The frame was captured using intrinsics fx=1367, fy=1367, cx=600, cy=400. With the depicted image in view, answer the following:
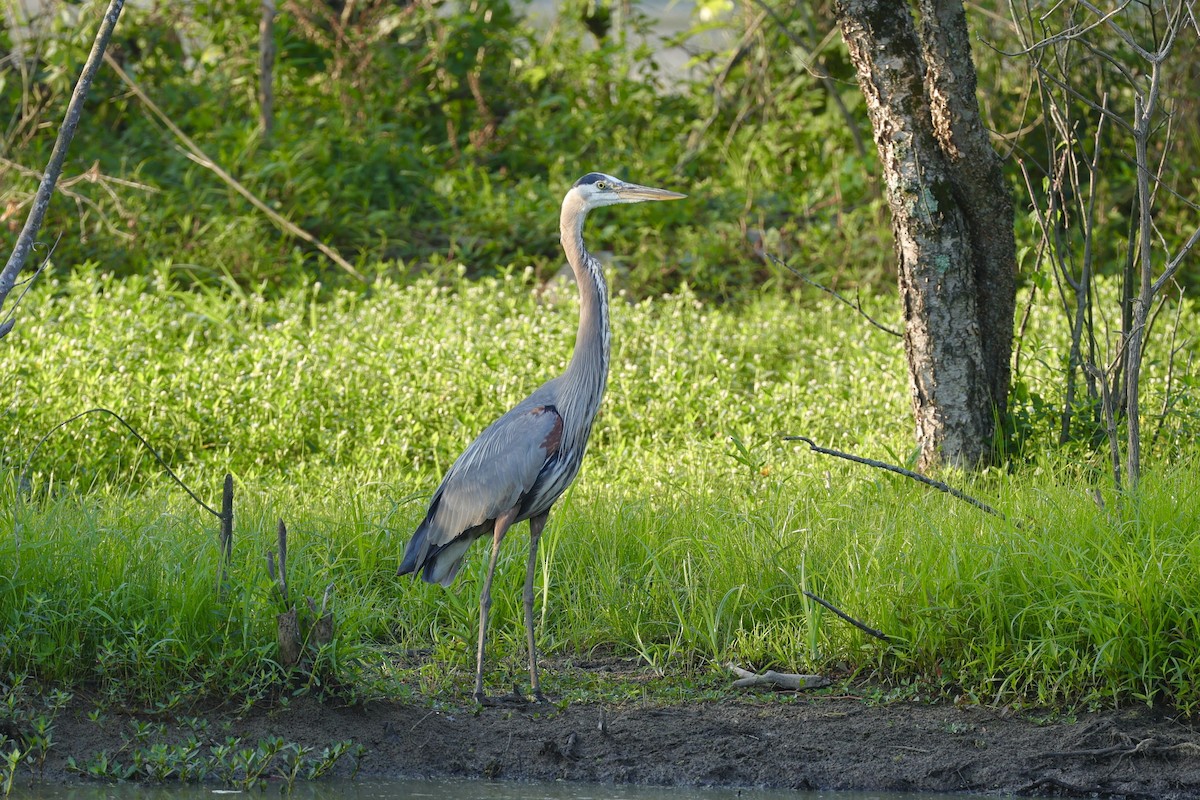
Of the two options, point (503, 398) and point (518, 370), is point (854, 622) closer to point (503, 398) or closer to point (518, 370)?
point (503, 398)

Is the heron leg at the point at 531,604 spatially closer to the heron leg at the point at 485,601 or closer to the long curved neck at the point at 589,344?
the heron leg at the point at 485,601

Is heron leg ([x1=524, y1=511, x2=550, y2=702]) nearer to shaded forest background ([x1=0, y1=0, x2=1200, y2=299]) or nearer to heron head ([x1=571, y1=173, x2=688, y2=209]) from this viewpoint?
heron head ([x1=571, y1=173, x2=688, y2=209])

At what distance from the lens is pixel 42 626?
4043 millimetres

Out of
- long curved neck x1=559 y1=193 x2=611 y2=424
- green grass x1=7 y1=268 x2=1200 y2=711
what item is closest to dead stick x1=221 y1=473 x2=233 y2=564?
green grass x1=7 y1=268 x2=1200 y2=711

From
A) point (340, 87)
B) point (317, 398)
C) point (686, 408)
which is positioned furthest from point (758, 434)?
point (340, 87)

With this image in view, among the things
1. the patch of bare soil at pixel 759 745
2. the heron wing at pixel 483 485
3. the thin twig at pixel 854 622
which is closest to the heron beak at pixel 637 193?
the heron wing at pixel 483 485

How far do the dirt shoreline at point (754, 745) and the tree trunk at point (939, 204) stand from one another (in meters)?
1.83

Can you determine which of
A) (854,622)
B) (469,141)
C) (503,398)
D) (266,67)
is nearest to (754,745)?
(854,622)

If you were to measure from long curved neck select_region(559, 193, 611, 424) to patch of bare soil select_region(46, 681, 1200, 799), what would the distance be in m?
1.07

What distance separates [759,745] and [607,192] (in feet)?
6.74

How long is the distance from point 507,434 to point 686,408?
8.29 feet

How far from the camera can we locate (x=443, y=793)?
12.4 feet

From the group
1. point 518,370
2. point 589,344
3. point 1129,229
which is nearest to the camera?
point 589,344

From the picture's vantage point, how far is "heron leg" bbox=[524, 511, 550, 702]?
430 centimetres
